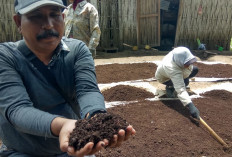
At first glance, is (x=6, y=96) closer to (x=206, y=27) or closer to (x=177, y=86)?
(x=177, y=86)

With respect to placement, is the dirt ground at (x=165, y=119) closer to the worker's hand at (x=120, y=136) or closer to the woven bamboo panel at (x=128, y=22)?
the worker's hand at (x=120, y=136)

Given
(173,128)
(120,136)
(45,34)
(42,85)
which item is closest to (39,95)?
(42,85)

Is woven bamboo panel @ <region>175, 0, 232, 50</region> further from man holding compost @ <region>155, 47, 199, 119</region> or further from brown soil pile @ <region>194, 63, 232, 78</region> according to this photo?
man holding compost @ <region>155, 47, 199, 119</region>

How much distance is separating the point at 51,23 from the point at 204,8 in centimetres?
844

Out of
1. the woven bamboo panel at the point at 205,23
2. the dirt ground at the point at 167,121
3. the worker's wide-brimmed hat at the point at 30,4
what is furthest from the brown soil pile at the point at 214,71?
the worker's wide-brimmed hat at the point at 30,4

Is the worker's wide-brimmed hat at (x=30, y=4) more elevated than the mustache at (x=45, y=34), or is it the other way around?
the worker's wide-brimmed hat at (x=30, y=4)

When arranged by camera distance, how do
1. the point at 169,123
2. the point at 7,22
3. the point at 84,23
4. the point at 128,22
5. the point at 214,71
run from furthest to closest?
the point at 128,22 → the point at 7,22 → the point at 214,71 → the point at 84,23 → the point at 169,123

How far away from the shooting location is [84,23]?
4.29 meters

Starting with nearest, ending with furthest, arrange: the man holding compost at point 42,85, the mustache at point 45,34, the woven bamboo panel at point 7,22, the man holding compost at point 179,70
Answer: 1. the man holding compost at point 42,85
2. the mustache at point 45,34
3. the man holding compost at point 179,70
4. the woven bamboo panel at point 7,22

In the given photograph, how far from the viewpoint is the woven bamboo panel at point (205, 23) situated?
853 centimetres

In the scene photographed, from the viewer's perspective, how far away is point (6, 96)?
1241 millimetres

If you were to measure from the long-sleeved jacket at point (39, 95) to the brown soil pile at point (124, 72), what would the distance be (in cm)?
367

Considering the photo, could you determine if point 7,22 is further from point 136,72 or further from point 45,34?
point 45,34

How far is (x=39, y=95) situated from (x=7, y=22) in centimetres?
702
